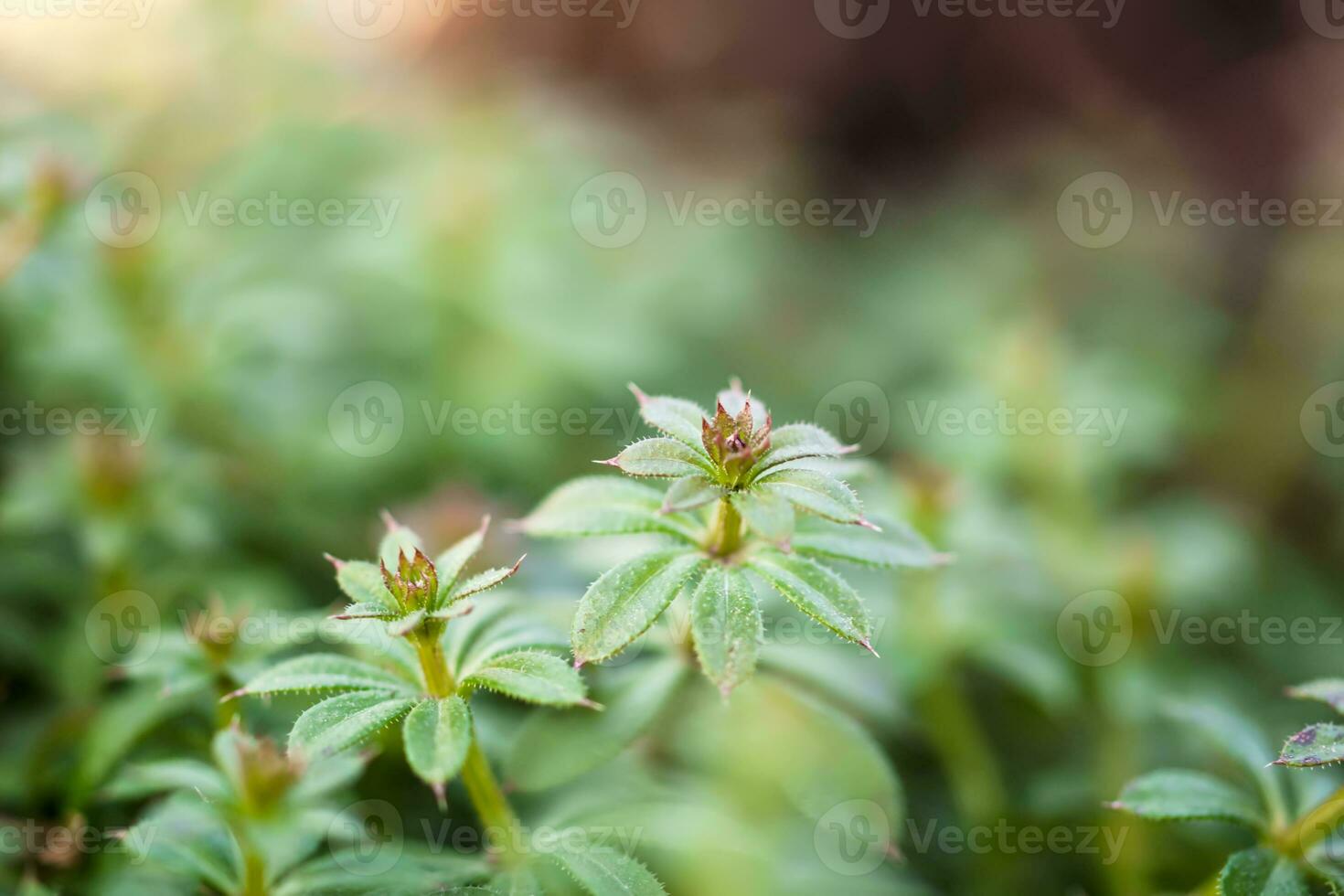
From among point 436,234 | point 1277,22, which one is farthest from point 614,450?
point 1277,22

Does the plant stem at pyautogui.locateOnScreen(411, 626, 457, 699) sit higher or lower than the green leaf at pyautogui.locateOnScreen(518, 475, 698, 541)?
lower

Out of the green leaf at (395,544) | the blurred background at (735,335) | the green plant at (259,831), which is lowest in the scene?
the green plant at (259,831)

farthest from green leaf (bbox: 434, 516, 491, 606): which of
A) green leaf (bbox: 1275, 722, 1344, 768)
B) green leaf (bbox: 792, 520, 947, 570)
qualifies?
green leaf (bbox: 1275, 722, 1344, 768)

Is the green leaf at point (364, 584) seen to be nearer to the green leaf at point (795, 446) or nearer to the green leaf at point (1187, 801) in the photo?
the green leaf at point (795, 446)

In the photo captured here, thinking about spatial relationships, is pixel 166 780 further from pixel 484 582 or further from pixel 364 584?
pixel 484 582

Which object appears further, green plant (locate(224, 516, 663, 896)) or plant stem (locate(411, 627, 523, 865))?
plant stem (locate(411, 627, 523, 865))

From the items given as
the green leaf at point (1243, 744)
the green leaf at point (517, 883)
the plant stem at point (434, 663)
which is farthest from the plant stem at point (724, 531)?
the green leaf at point (1243, 744)

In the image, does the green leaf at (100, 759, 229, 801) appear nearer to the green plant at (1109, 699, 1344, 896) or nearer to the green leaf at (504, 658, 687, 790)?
the green leaf at (504, 658, 687, 790)

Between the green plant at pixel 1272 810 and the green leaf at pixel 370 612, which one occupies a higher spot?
the green leaf at pixel 370 612
